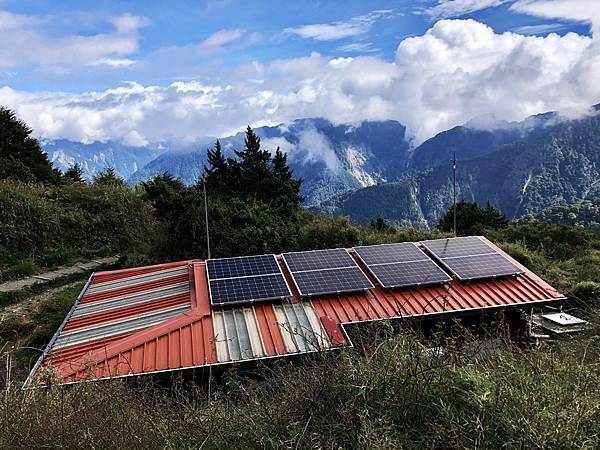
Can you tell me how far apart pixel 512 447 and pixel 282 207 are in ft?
59.1

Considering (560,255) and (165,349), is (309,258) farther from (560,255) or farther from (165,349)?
(560,255)

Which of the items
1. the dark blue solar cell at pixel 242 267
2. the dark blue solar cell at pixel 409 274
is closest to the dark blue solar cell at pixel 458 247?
the dark blue solar cell at pixel 409 274

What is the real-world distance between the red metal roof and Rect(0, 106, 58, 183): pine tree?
18.8m

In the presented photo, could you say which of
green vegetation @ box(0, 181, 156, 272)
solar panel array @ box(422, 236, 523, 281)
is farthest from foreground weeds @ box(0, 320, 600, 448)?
green vegetation @ box(0, 181, 156, 272)

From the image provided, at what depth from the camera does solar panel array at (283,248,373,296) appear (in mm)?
9031

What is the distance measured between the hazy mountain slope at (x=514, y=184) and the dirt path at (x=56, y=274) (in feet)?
448

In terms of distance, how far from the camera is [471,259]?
10.5 meters

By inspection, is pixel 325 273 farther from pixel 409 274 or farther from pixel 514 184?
pixel 514 184

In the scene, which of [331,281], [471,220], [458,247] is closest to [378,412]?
[331,281]

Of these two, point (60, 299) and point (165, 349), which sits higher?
point (165, 349)

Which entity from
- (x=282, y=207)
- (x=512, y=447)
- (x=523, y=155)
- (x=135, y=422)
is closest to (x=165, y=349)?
(x=135, y=422)

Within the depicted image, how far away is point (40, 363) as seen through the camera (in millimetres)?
7125

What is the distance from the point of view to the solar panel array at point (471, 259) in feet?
32.3

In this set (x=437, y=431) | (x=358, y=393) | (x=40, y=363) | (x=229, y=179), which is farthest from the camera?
(x=229, y=179)
